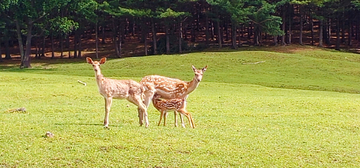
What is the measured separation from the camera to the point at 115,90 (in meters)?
11.0

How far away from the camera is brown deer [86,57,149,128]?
1092cm

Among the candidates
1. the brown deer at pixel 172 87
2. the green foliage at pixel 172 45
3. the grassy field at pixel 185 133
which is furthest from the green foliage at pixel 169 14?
the brown deer at pixel 172 87

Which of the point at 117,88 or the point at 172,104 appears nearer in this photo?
the point at 117,88

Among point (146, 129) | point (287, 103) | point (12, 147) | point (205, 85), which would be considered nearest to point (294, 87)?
point (205, 85)

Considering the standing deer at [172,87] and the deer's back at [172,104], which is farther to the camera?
the standing deer at [172,87]

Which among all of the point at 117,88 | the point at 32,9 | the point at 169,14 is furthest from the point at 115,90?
the point at 169,14

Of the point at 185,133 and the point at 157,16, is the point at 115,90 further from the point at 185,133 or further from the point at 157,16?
the point at 157,16

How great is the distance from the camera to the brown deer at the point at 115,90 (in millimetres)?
10922

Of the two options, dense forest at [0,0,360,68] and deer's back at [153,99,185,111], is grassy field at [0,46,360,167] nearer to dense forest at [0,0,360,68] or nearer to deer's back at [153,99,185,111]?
deer's back at [153,99,185,111]

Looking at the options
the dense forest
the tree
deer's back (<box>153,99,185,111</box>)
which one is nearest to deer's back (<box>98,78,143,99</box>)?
deer's back (<box>153,99,185,111</box>)

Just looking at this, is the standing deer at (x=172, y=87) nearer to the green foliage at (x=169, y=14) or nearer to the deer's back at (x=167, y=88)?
the deer's back at (x=167, y=88)

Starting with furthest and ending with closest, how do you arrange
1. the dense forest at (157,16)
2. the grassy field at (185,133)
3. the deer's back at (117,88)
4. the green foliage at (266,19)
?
the green foliage at (266,19) → the dense forest at (157,16) → the deer's back at (117,88) → the grassy field at (185,133)

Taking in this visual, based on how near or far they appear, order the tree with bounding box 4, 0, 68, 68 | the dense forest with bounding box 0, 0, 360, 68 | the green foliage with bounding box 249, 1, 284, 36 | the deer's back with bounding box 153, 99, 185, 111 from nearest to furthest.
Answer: the deer's back with bounding box 153, 99, 185, 111, the tree with bounding box 4, 0, 68, 68, the dense forest with bounding box 0, 0, 360, 68, the green foliage with bounding box 249, 1, 284, 36

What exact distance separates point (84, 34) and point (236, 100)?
51.0 m
